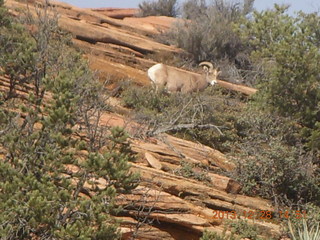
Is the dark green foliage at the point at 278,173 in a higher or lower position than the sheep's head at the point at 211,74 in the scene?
lower

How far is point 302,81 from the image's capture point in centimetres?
1379

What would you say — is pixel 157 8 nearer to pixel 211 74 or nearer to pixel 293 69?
pixel 211 74

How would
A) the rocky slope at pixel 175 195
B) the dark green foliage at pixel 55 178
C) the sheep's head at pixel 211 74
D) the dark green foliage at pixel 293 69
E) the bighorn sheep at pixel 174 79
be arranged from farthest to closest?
the sheep's head at pixel 211 74, the bighorn sheep at pixel 174 79, the dark green foliage at pixel 293 69, the rocky slope at pixel 175 195, the dark green foliage at pixel 55 178

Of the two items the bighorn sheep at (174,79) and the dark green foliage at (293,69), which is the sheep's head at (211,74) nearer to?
the bighorn sheep at (174,79)

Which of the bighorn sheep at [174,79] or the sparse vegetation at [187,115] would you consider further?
the bighorn sheep at [174,79]

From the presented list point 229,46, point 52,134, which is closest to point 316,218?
point 52,134

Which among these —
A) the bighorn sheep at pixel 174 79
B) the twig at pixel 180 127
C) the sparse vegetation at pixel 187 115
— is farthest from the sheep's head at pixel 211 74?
the twig at pixel 180 127

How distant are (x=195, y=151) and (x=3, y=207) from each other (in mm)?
5373

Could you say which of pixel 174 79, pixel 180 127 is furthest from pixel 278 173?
pixel 174 79

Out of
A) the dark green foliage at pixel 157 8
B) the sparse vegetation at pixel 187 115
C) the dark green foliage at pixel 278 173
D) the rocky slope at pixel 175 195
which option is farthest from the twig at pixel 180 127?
the dark green foliage at pixel 157 8
